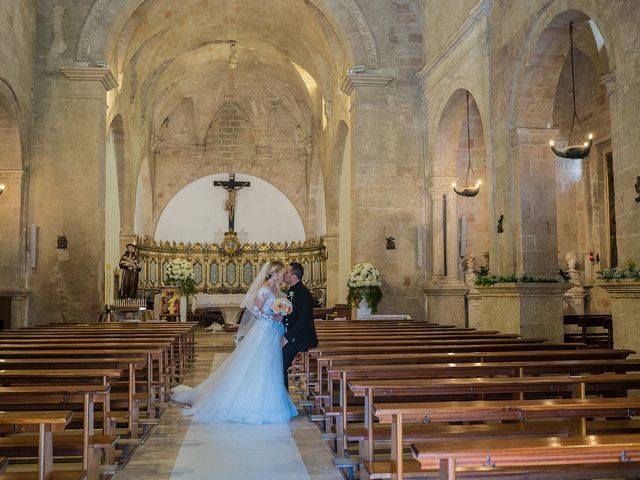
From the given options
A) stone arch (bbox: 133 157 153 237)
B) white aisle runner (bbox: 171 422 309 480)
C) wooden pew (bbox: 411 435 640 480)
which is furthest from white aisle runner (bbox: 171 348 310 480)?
stone arch (bbox: 133 157 153 237)

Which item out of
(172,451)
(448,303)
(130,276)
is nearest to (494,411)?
(172,451)

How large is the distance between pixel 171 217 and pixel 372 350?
21737mm

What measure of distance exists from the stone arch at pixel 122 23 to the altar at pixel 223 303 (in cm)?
980

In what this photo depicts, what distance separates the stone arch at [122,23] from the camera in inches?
580

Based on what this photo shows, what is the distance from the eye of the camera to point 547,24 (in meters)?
9.73

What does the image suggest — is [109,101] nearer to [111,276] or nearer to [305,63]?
[111,276]

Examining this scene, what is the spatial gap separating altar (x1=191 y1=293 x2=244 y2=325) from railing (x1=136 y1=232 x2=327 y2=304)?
0.68 metres

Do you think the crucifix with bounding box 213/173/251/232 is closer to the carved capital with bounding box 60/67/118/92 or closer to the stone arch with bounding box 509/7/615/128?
the carved capital with bounding box 60/67/118/92

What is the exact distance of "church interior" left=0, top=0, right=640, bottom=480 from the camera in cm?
449

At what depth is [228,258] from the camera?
27.0 meters

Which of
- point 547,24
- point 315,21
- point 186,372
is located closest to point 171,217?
point 315,21

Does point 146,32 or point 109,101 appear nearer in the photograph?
point 109,101

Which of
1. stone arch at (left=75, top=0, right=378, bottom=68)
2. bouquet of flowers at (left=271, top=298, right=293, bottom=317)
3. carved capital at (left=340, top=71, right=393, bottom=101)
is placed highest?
stone arch at (left=75, top=0, right=378, bottom=68)

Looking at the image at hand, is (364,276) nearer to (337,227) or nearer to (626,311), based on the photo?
(626,311)
